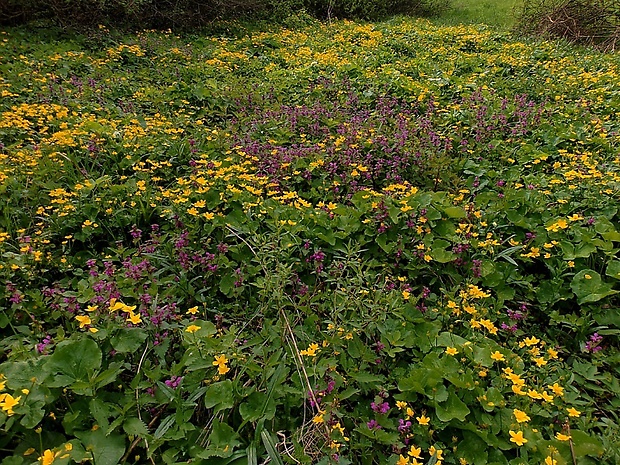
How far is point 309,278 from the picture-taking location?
8.97 feet

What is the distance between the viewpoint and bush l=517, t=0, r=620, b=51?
888cm

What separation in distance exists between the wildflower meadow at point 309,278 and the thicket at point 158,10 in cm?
304

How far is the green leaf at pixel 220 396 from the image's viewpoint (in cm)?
182

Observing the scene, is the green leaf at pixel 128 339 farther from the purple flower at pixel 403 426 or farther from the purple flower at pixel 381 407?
the purple flower at pixel 403 426

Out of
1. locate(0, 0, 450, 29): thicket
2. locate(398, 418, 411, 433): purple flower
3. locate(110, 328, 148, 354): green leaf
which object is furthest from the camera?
locate(0, 0, 450, 29): thicket

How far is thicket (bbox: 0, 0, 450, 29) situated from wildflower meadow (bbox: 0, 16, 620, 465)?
9.96ft

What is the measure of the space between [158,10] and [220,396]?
9119 mm

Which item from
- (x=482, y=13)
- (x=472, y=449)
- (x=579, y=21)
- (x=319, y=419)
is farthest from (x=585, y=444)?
(x=482, y=13)

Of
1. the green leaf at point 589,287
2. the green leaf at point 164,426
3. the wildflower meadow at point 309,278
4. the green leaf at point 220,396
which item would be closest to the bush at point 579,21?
the wildflower meadow at point 309,278

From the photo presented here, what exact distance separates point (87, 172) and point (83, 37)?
510 centimetres

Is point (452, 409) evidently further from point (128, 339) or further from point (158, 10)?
point (158, 10)

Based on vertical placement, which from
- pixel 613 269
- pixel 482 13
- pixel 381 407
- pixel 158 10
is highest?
pixel 158 10

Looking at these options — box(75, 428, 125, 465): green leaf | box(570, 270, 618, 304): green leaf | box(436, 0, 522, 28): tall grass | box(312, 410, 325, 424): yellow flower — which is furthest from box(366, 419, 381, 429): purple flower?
box(436, 0, 522, 28): tall grass

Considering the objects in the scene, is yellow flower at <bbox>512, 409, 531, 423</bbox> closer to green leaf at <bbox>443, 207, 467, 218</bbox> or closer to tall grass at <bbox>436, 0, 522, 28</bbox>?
green leaf at <bbox>443, 207, 467, 218</bbox>
